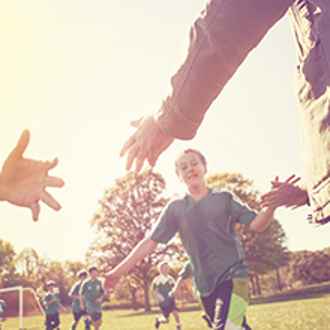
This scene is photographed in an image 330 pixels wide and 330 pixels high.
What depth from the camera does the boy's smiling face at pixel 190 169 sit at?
14.9 feet

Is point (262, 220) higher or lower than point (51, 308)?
higher

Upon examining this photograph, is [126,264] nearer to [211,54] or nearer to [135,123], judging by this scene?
[135,123]

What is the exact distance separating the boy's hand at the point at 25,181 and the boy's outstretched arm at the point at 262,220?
2.07 metres

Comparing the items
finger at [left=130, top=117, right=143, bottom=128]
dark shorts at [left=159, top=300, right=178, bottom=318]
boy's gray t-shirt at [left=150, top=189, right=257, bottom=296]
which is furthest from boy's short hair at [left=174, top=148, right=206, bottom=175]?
dark shorts at [left=159, top=300, right=178, bottom=318]

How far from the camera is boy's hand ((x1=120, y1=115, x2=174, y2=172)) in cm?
148

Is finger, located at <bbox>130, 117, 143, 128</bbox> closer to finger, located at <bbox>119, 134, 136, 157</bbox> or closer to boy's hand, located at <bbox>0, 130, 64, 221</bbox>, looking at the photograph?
finger, located at <bbox>119, 134, 136, 157</bbox>

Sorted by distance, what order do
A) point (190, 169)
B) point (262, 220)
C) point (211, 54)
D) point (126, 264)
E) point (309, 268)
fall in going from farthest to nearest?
point (309, 268)
point (190, 169)
point (262, 220)
point (126, 264)
point (211, 54)

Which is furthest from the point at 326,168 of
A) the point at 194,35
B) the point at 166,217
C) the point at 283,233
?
the point at 283,233

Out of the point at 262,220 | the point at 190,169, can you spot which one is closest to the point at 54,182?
the point at 262,220

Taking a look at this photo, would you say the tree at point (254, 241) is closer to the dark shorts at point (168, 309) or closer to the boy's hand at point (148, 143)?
the dark shorts at point (168, 309)

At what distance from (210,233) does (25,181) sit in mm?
2302

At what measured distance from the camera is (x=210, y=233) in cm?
414

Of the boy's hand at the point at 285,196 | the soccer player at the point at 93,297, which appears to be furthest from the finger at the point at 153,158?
the soccer player at the point at 93,297

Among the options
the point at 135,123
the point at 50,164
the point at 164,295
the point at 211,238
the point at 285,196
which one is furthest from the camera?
the point at 164,295
